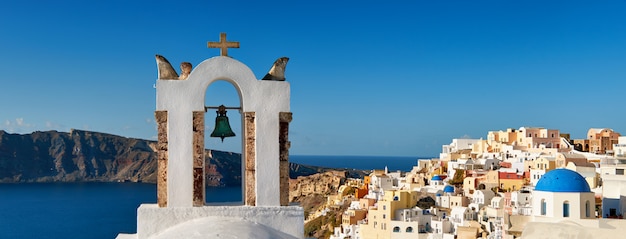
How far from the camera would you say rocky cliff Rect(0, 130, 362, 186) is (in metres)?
124

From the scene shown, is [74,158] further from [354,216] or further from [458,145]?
[354,216]

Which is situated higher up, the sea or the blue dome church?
the blue dome church

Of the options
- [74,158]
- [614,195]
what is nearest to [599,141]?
[614,195]

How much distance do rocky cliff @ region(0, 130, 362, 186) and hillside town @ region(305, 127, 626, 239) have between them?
7399 centimetres

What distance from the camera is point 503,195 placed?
31.2 meters

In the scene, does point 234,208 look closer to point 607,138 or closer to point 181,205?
point 181,205

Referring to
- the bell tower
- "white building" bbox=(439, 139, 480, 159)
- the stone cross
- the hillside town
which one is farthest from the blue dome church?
"white building" bbox=(439, 139, 480, 159)

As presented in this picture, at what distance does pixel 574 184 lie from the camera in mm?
19406

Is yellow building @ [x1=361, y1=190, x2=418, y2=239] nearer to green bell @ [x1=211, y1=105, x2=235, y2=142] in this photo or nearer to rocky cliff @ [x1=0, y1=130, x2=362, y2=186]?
green bell @ [x1=211, y1=105, x2=235, y2=142]

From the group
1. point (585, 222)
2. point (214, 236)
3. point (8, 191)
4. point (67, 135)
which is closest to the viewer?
point (214, 236)

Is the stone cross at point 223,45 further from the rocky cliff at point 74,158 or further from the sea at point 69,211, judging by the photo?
the rocky cliff at point 74,158

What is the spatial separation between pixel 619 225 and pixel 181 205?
50.6 ft

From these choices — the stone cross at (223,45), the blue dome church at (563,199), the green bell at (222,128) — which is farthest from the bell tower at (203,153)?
the blue dome church at (563,199)

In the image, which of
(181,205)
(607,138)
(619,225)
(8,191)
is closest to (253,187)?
(181,205)
